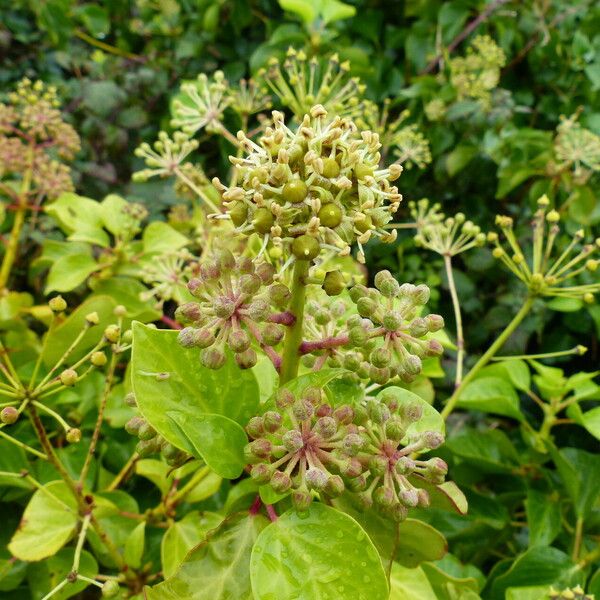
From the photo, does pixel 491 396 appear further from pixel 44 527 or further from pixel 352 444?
pixel 44 527

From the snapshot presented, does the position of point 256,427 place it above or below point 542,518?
above

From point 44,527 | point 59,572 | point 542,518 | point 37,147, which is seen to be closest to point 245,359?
point 44,527

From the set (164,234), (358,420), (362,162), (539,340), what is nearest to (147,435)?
(358,420)

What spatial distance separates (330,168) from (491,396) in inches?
37.7

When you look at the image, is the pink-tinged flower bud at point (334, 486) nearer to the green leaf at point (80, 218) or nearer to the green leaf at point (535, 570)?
the green leaf at point (535, 570)

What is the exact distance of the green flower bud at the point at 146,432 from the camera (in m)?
0.84

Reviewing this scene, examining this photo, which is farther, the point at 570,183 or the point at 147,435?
the point at 570,183

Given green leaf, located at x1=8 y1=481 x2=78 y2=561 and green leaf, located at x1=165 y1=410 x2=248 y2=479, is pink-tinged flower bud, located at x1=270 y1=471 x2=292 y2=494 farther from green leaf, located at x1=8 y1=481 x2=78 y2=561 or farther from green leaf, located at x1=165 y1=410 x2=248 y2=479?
green leaf, located at x1=8 y1=481 x2=78 y2=561

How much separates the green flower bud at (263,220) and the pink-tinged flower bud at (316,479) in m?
0.28

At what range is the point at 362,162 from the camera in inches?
29.8

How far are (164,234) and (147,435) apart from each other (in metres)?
0.99

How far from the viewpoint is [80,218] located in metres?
1.77

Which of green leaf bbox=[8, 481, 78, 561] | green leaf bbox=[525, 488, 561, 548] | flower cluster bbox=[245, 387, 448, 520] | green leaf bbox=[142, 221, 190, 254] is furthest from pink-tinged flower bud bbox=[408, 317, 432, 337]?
green leaf bbox=[142, 221, 190, 254]

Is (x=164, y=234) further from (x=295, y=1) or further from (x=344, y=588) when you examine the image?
(x=344, y=588)
